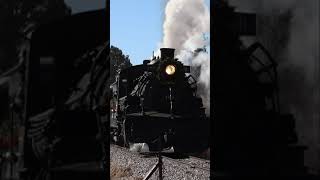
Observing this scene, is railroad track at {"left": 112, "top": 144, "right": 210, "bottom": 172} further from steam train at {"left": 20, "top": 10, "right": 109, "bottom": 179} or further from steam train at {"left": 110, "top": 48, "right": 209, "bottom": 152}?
steam train at {"left": 20, "top": 10, "right": 109, "bottom": 179}

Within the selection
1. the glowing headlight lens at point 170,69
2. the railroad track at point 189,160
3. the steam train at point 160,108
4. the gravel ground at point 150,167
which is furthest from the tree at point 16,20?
the glowing headlight lens at point 170,69

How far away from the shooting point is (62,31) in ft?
13.3

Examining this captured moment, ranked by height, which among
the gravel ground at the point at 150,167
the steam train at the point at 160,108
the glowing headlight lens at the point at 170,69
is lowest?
the gravel ground at the point at 150,167

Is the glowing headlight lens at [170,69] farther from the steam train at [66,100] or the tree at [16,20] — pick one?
the tree at [16,20]

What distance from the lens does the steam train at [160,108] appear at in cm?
1505

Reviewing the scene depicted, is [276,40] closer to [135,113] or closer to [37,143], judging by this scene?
[37,143]

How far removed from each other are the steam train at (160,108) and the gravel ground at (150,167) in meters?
1.45

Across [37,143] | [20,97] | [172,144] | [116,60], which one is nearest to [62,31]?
[20,97]

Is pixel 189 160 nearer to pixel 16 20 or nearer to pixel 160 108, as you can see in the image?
pixel 160 108

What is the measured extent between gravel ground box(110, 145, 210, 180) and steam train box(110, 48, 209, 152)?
145 cm

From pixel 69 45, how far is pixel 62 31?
0.15 meters

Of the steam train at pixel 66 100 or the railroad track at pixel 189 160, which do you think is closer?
the steam train at pixel 66 100

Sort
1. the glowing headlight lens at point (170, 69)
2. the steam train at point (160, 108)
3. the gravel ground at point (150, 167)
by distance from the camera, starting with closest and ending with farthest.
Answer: the gravel ground at point (150, 167) → the steam train at point (160, 108) → the glowing headlight lens at point (170, 69)

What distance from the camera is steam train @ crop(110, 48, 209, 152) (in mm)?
15055
